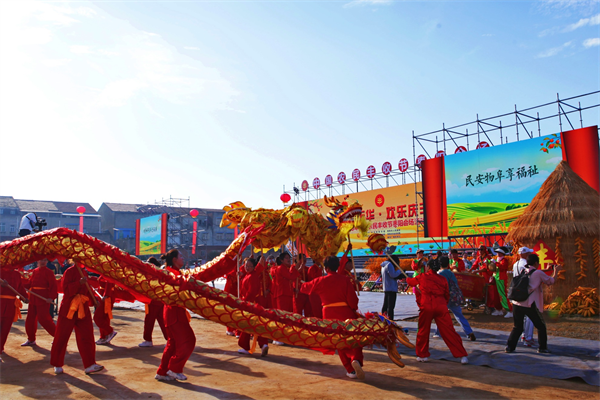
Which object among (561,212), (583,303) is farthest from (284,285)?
(561,212)

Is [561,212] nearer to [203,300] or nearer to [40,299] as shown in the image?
[203,300]

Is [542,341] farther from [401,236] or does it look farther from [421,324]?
[401,236]

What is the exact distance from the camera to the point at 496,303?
10.4 metres

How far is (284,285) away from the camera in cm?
805

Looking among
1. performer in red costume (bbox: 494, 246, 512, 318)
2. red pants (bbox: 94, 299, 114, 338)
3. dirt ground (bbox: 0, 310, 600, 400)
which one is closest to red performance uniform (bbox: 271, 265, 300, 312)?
dirt ground (bbox: 0, 310, 600, 400)

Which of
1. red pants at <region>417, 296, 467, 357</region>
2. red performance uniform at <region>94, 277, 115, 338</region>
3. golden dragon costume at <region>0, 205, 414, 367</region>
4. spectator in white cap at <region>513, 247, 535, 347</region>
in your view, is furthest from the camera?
red performance uniform at <region>94, 277, 115, 338</region>

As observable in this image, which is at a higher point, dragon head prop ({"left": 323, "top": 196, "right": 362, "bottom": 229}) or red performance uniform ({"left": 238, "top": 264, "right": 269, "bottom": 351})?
dragon head prop ({"left": 323, "top": 196, "right": 362, "bottom": 229})

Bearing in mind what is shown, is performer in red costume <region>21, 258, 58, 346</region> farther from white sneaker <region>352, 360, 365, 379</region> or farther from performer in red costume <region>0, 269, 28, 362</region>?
white sneaker <region>352, 360, 365, 379</region>

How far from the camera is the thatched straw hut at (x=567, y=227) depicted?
9969 mm

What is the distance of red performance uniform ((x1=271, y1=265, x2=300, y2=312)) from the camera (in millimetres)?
8008

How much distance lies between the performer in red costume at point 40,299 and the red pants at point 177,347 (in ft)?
9.95

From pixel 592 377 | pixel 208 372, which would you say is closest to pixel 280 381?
pixel 208 372

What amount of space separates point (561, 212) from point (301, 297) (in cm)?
665

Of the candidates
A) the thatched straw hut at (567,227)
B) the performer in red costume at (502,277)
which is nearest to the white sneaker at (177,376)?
the performer in red costume at (502,277)
